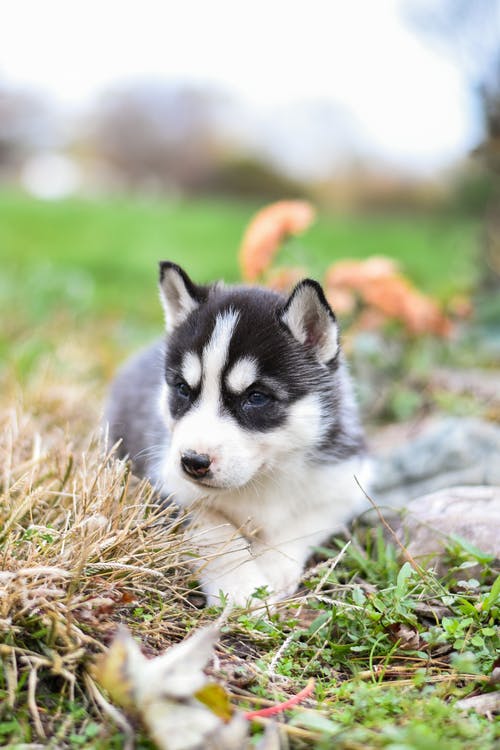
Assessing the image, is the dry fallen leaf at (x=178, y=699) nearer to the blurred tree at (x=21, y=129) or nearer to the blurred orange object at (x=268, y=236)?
the blurred orange object at (x=268, y=236)

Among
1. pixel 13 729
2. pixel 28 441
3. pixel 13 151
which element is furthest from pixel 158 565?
pixel 13 151

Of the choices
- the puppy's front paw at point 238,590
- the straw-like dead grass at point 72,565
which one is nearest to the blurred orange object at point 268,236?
the straw-like dead grass at point 72,565

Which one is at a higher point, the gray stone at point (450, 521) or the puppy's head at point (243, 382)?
the puppy's head at point (243, 382)

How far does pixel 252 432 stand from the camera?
10.7ft

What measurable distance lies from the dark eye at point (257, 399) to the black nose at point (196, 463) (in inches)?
14.1

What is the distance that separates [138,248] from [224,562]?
31.1 feet

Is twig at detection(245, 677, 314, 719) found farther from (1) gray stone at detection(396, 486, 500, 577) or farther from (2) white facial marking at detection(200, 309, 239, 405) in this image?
(2) white facial marking at detection(200, 309, 239, 405)

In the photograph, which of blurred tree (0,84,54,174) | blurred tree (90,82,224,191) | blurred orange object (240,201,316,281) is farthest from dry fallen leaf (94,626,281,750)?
blurred tree (0,84,54,174)

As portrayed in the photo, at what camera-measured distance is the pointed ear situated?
338 cm

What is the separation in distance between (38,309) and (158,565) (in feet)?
14.0

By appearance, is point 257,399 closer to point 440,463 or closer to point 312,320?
point 312,320

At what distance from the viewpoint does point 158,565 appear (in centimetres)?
306

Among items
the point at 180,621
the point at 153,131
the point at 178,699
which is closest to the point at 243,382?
the point at 180,621

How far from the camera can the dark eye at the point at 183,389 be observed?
3.46m
